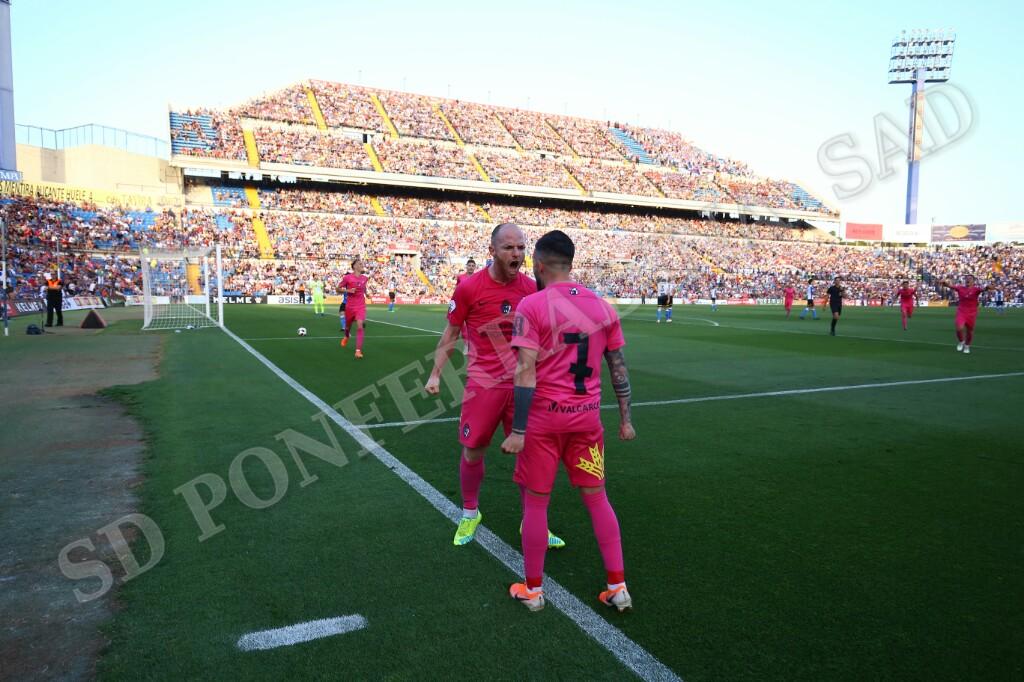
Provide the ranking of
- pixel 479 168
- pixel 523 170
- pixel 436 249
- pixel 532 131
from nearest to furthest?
pixel 436 249 → pixel 479 168 → pixel 523 170 → pixel 532 131

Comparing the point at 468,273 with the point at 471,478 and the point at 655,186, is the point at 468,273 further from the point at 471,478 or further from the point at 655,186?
the point at 655,186

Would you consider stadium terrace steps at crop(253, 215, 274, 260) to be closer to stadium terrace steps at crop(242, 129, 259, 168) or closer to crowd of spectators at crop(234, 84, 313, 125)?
stadium terrace steps at crop(242, 129, 259, 168)

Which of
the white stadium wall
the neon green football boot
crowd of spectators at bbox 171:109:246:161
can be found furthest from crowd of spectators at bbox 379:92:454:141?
the neon green football boot

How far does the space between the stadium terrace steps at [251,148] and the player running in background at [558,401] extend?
2253 inches

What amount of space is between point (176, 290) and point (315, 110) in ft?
105

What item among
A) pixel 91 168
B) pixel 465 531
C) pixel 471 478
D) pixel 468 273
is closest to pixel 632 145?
pixel 91 168

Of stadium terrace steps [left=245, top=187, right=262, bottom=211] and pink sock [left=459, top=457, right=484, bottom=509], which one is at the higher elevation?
stadium terrace steps [left=245, top=187, right=262, bottom=211]

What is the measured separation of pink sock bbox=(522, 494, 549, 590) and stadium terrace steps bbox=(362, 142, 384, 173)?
58506 millimetres

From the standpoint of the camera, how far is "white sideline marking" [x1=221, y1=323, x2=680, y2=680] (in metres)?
2.75

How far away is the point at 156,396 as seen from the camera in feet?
29.4

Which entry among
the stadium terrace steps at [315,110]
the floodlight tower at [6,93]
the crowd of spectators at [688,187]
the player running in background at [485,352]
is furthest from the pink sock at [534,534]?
the crowd of spectators at [688,187]

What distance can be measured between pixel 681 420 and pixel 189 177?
57.3 m

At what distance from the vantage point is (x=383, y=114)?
6556 cm

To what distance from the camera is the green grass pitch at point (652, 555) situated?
9.25ft
